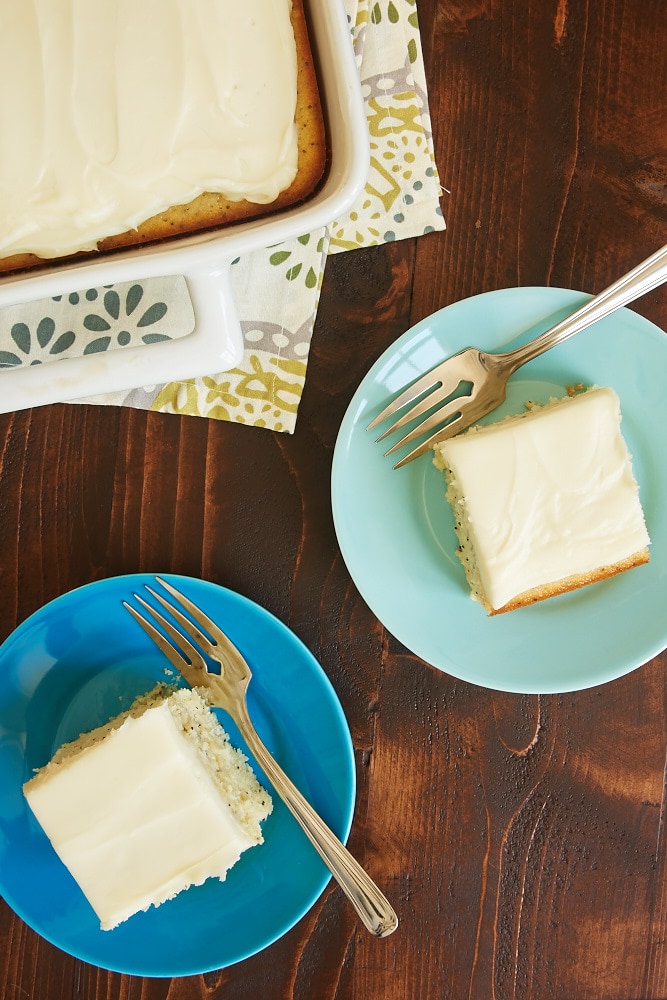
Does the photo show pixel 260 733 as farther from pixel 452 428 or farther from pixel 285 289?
pixel 285 289

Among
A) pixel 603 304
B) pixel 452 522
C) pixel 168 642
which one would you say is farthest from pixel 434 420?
pixel 168 642

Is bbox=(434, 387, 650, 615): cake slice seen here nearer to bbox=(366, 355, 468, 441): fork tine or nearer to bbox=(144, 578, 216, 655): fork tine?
bbox=(366, 355, 468, 441): fork tine

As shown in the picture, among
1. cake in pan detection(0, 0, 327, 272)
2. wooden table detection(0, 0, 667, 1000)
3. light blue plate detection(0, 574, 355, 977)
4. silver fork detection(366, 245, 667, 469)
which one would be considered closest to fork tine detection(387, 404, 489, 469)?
silver fork detection(366, 245, 667, 469)

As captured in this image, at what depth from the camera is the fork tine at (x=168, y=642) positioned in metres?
1.13

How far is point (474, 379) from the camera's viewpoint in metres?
1.10

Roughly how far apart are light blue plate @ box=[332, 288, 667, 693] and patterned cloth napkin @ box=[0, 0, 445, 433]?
6.1 inches

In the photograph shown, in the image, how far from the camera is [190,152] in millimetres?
793

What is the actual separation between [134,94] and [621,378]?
30.0 inches

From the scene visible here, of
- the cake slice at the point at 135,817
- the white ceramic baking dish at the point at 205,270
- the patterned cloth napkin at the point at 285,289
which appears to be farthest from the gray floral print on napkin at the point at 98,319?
the cake slice at the point at 135,817

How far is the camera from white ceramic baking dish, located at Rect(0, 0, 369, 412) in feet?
2.59

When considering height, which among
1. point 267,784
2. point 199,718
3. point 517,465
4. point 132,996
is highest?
point 517,465

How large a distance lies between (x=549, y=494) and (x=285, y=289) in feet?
1.64

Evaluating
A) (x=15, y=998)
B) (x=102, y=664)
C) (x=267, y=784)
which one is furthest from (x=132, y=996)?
(x=102, y=664)

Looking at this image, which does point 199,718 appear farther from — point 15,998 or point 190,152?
point 190,152
